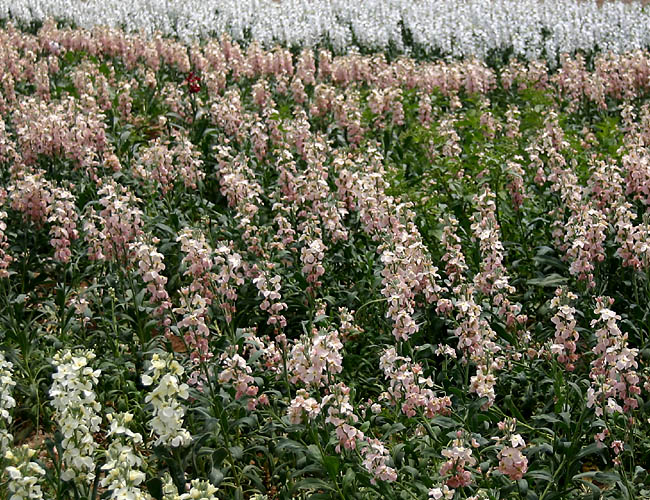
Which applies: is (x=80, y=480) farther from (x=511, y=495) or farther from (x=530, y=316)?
(x=530, y=316)

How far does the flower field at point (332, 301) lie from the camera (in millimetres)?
3898

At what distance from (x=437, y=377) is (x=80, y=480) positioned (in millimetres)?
2232

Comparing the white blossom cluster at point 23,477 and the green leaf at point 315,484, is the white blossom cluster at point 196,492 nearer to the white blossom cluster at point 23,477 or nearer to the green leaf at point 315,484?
the white blossom cluster at point 23,477

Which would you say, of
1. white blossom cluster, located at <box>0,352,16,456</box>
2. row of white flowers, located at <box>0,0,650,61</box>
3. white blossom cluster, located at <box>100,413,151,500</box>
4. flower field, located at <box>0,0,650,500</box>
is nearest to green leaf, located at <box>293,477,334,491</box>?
flower field, located at <box>0,0,650,500</box>

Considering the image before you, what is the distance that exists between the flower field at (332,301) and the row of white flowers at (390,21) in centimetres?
389

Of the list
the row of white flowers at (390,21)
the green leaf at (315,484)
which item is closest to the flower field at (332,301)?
the green leaf at (315,484)

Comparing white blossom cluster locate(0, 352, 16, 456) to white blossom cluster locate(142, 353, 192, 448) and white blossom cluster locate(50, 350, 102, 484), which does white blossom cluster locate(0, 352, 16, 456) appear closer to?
white blossom cluster locate(50, 350, 102, 484)

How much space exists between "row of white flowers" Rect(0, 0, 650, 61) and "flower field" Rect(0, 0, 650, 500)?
3.89 m

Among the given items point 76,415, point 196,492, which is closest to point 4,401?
point 76,415

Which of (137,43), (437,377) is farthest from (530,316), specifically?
(137,43)

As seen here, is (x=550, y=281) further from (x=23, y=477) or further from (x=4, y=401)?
(x=23, y=477)

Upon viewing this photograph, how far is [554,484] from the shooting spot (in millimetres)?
4027

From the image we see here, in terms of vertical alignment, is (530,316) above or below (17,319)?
below

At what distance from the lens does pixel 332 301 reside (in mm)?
5738
